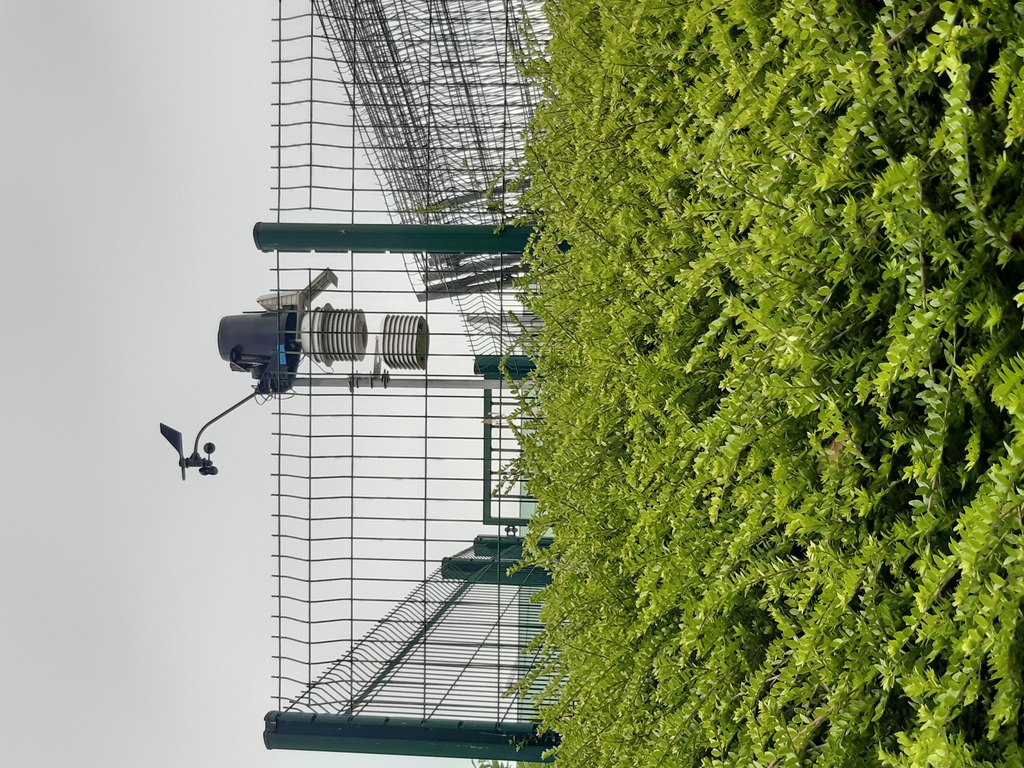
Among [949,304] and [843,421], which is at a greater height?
[949,304]

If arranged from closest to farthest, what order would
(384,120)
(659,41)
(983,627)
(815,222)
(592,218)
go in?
(983,627), (815,222), (659,41), (592,218), (384,120)

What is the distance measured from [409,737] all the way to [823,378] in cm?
354

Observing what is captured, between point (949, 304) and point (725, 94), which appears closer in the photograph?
point (949, 304)

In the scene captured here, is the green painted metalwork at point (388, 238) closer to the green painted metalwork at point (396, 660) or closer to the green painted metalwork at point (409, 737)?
the green painted metalwork at point (396, 660)

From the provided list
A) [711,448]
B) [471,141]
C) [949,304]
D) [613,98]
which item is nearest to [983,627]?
[949,304]

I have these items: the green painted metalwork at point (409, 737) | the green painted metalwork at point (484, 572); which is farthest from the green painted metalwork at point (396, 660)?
the green painted metalwork at point (484, 572)

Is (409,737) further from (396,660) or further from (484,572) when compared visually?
(484,572)

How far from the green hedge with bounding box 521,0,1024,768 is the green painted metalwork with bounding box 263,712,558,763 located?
1831 mm

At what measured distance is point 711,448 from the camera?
1646 millimetres

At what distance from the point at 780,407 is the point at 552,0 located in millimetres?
2731

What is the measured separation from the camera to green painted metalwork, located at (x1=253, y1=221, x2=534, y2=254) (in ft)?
13.5

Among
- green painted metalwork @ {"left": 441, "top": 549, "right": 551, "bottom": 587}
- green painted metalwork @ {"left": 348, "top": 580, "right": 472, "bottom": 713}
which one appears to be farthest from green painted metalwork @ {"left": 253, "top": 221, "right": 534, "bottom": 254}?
green painted metalwork @ {"left": 441, "top": 549, "right": 551, "bottom": 587}

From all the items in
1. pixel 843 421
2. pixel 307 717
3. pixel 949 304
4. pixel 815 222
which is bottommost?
pixel 307 717

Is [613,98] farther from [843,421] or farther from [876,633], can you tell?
[876,633]
